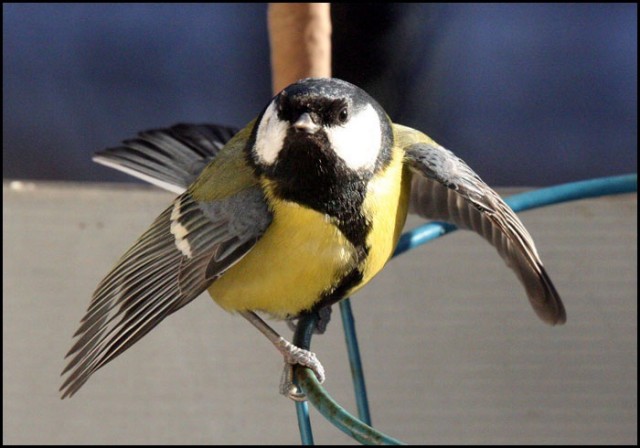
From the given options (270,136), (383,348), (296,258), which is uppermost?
(270,136)

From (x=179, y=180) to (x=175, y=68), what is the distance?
1030 mm

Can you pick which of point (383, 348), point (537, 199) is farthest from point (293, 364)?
point (383, 348)

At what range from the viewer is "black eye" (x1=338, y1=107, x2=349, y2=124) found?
1438 mm

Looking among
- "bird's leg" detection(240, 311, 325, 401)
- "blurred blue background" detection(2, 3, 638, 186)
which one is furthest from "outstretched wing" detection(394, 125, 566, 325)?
"blurred blue background" detection(2, 3, 638, 186)

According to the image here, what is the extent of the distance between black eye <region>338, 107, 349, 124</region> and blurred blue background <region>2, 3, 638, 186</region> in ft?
4.07

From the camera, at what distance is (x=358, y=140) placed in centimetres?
147

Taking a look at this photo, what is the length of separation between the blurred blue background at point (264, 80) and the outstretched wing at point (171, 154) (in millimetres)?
853

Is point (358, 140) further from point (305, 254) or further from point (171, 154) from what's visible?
point (171, 154)

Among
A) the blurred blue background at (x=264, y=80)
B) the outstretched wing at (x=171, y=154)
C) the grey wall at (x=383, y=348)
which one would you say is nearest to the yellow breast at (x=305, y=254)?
the outstretched wing at (x=171, y=154)

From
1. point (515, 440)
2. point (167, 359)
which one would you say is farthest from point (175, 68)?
point (515, 440)

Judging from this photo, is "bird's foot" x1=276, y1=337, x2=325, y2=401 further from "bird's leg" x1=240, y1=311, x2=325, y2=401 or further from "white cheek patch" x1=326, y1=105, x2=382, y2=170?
"white cheek patch" x1=326, y1=105, x2=382, y2=170

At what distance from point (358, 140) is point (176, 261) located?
0.95ft

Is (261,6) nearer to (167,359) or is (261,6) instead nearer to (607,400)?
(167,359)

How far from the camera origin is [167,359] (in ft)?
7.39
